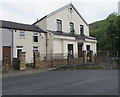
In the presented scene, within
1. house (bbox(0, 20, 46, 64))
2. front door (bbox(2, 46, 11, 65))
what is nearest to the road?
front door (bbox(2, 46, 11, 65))

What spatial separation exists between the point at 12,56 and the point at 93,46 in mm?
18410

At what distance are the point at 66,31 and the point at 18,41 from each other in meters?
10.7

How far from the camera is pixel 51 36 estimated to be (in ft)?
97.8

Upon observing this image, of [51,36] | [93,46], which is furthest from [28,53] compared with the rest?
[93,46]

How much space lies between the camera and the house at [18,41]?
24469 millimetres

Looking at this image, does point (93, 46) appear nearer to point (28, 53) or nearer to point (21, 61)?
point (28, 53)

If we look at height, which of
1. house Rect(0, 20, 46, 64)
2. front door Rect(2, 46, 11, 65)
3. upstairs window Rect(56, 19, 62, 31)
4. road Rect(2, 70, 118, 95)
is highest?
upstairs window Rect(56, 19, 62, 31)

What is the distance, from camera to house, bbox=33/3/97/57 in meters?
30.3

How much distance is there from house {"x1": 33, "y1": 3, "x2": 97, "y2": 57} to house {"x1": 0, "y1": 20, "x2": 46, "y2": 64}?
62.9 inches

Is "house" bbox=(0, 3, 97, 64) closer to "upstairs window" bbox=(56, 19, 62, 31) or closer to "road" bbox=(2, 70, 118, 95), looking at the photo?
"upstairs window" bbox=(56, 19, 62, 31)

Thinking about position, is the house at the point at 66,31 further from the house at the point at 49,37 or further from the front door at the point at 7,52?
→ the front door at the point at 7,52

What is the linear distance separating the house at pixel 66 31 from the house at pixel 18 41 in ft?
5.24

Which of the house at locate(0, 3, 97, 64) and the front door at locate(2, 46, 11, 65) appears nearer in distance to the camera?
the front door at locate(2, 46, 11, 65)

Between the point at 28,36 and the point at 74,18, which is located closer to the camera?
the point at 28,36
